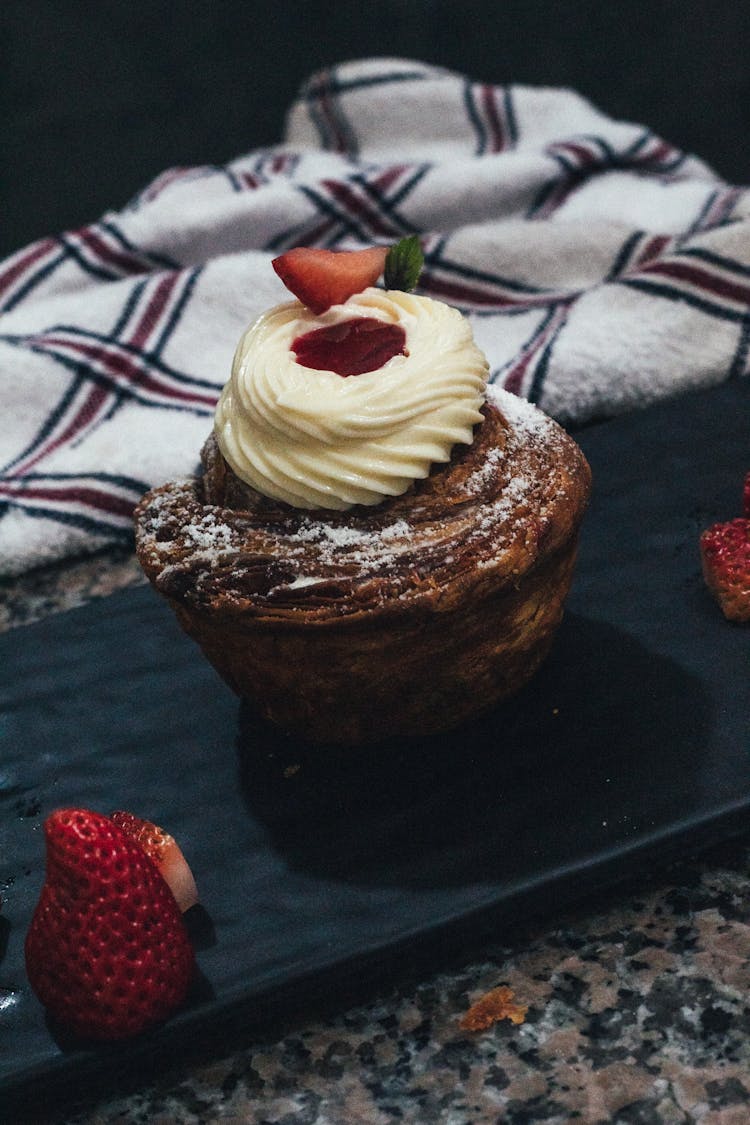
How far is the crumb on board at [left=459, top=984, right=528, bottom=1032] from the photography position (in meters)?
1.24

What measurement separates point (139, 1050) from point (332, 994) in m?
0.20

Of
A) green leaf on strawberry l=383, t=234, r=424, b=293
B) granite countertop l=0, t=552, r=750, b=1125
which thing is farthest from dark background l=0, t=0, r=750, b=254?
granite countertop l=0, t=552, r=750, b=1125

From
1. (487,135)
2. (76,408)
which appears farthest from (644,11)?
(76,408)

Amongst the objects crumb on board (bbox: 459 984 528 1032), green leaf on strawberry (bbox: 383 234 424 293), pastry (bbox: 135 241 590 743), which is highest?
green leaf on strawberry (bbox: 383 234 424 293)

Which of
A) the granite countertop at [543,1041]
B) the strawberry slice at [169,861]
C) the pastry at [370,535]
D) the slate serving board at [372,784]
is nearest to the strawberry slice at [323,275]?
the pastry at [370,535]

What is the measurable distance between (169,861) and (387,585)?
0.37 metres

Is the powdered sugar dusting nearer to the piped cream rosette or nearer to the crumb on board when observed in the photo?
the piped cream rosette

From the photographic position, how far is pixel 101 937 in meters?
1.20

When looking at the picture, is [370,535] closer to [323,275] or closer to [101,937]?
[323,275]

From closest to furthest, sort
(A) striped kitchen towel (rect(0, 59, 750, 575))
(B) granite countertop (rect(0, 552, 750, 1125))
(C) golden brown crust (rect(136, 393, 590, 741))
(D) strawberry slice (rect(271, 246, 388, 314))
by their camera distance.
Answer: (B) granite countertop (rect(0, 552, 750, 1125))
(C) golden brown crust (rect(136, 393, 590, 741))
(D) strawberry slice (rect(271, 246, 388, 314))
(A) striped kitchen towel (rect(0, 59, 750, 575))

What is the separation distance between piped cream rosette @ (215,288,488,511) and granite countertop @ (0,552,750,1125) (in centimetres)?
52

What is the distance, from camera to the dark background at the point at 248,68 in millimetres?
3322

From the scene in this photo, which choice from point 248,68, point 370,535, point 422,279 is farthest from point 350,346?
point 248,68

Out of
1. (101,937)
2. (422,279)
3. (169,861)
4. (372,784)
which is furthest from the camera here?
(422,279)
